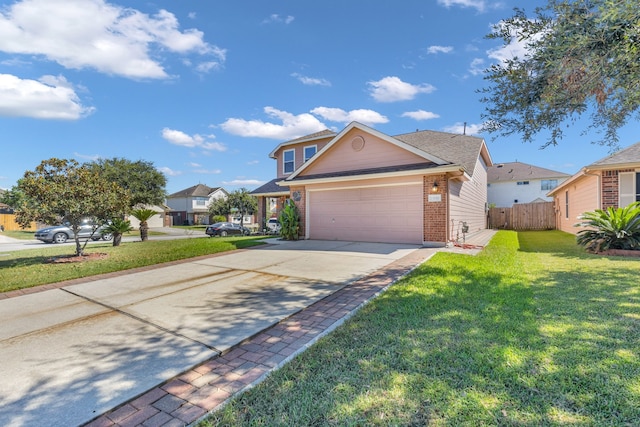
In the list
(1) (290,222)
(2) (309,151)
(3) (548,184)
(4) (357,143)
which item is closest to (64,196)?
(1) (290,222)

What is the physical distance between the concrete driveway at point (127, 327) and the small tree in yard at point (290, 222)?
5904mm

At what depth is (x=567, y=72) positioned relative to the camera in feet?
16.1

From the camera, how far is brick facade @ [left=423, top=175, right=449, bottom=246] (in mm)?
10047

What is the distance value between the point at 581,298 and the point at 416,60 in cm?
1032

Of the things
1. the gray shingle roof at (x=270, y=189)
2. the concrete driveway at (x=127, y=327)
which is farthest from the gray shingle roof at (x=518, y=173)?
the concrete driveway at (x=127, y=327)

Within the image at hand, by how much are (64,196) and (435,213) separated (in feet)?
36.7

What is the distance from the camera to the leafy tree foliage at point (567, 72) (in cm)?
432

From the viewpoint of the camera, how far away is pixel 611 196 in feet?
35.1

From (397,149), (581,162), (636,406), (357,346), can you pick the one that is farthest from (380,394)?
(581,162)

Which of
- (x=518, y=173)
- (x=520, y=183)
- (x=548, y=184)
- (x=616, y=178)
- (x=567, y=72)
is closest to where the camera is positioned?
(x=567, y=72)

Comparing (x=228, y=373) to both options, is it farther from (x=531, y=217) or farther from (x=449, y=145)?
(x=531, y=217)

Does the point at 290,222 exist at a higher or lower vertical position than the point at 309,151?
lower

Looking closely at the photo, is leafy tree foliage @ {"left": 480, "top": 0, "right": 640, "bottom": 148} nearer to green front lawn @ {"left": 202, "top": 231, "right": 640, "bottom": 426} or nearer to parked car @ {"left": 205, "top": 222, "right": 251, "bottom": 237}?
green front lawn @ {"left": 202, "top": 231, "right": 640, "bottom": 426}

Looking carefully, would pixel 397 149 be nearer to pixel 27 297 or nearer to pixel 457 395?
pixel 457 395
